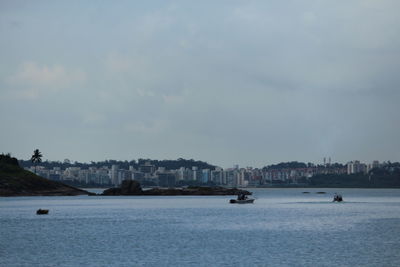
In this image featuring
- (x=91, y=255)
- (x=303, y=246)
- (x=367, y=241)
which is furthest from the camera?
(x=367, y=241)

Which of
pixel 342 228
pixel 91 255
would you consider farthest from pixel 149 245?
pixel 342 228

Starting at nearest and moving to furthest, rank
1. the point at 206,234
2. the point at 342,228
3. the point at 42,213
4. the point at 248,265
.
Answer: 1. the point at 248,265
2. the point at 206,234
3. the point at 342,228
4. the point at 42,213

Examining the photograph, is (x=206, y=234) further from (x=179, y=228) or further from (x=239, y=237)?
(x=179, y=228)

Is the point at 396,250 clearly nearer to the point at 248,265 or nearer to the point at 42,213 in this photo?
the point at 248,265

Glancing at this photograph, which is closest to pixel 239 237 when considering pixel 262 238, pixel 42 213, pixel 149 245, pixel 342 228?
pixel 262 238

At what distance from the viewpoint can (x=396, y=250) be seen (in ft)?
251

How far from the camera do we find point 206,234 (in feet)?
334

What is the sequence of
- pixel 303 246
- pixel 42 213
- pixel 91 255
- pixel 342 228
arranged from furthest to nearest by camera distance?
pixel 42 213 → pixel 342 228 → pixel 303 246 → pixel 91 255

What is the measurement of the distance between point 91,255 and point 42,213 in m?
90.3

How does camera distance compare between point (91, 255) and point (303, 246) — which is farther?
point (303, 246)

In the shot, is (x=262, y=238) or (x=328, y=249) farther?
(x=262, y=238)

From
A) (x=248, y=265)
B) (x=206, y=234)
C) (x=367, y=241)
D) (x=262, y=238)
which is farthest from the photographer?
(x=206, y=234)

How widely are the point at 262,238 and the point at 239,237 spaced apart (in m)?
3.95

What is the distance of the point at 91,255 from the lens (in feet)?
248
